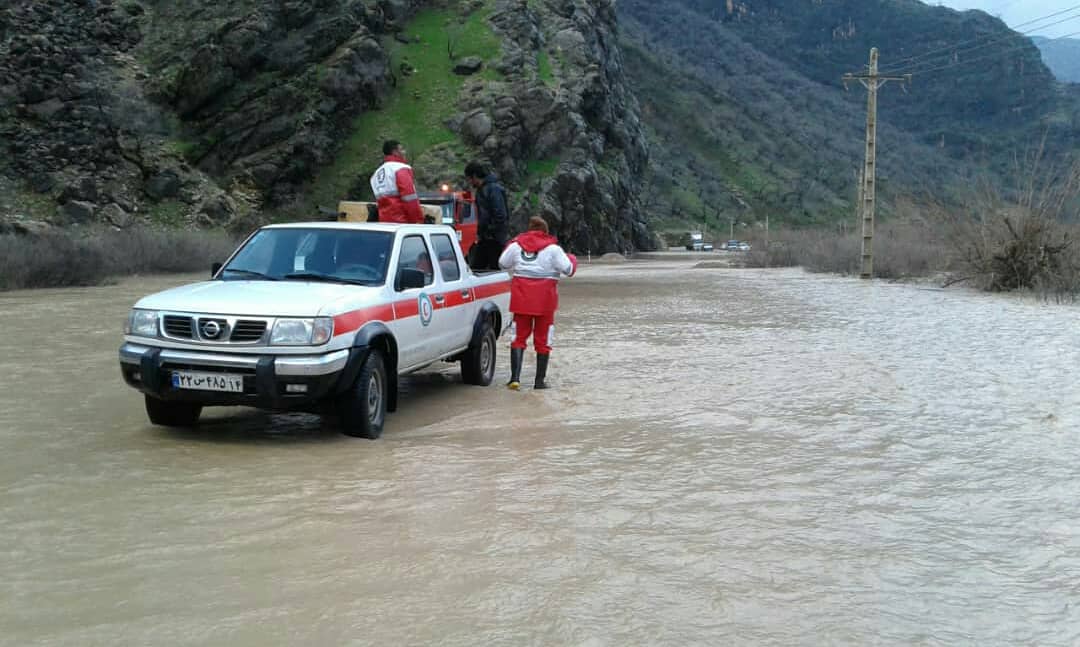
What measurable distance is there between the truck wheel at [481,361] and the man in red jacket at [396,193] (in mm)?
1626

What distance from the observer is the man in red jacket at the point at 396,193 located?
11.4m

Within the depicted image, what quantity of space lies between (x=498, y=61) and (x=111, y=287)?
124 ft

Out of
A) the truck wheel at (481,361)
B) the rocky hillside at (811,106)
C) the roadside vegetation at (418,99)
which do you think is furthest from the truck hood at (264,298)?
the rocky hillside at (811,106)

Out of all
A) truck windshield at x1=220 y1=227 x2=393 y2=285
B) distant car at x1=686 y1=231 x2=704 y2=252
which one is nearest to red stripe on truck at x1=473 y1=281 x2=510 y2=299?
truck windshield at x1=220 y1=227 x2=393 y2=285

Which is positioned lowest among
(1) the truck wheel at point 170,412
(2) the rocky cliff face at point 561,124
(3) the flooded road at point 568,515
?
(3) the flooded road at point 568,515

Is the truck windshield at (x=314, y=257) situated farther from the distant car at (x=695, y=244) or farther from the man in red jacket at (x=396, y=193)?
the distant car at (x=695, y=244)

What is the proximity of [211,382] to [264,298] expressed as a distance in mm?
784

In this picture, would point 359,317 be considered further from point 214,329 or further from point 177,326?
point 177,326

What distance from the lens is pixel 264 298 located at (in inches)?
300

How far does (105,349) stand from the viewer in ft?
45.1

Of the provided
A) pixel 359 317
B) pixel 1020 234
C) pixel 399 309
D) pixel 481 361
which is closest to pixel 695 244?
pixel 1020 234

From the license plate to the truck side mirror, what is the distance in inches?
70.8

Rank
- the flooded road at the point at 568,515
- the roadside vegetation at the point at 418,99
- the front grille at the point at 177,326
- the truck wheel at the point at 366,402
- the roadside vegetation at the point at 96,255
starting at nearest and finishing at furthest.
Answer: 1. the flooded road at the point at 568,515
2. the front grille at the point at 177,326
3. the truck wheel at the point at 366,402
4. the roadside vegetation at the point at 96,255
5. the roadside vegetation at the point at 418,99

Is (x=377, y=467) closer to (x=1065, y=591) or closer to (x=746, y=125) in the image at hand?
(x=1065, y=591)
